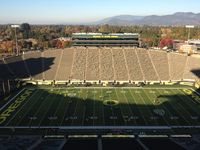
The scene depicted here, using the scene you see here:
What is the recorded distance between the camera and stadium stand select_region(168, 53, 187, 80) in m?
61.4

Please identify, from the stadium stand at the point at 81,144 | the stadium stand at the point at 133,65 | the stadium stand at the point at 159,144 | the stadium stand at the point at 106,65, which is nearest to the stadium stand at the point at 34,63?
the stadium stand at the point at 106,65

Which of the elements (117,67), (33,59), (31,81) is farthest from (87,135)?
(33,59)

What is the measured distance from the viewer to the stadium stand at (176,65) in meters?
61.4

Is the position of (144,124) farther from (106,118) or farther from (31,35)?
(31,35)

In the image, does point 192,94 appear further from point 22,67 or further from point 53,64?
point 22,67

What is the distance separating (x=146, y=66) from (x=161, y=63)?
3667mm

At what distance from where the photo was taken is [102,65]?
6625cm

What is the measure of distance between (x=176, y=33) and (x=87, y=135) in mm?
143011

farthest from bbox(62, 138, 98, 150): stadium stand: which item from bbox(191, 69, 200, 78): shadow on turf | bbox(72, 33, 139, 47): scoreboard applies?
bbox(72, 33, 139, 47): scoreboard

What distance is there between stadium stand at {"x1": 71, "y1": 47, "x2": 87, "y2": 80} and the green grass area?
8.76m

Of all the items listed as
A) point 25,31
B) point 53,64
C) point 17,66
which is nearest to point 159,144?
point 53,64

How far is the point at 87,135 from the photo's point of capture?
33.4 m

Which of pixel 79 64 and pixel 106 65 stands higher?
pixel 79 64

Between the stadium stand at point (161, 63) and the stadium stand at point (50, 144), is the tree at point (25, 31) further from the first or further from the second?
the stadium stand at point (50, 144)
